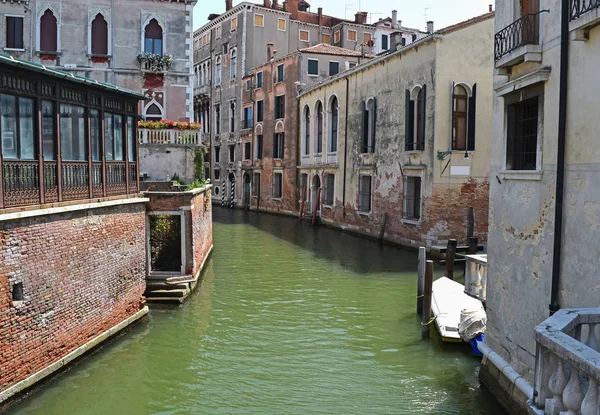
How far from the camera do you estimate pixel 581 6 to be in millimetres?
5406

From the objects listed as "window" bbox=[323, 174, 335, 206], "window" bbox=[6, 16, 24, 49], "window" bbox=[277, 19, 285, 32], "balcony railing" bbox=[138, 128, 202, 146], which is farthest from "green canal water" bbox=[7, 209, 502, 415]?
"window" bbox=[277, 19, 285, 32]

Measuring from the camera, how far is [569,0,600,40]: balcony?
16.8 feet

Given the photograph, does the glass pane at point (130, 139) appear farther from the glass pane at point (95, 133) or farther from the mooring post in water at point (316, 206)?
the mooring post in water at point (316, 206)

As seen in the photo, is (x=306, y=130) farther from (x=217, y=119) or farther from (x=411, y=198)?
(x=411, y=198)

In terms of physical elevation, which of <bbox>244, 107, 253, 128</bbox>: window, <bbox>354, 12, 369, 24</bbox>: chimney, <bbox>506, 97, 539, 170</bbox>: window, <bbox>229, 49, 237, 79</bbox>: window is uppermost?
<bbox>354, 12, 369, 24</bbox>: chimney

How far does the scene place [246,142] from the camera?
35.0 meters

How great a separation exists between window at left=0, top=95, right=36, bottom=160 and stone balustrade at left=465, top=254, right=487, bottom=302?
237 inches

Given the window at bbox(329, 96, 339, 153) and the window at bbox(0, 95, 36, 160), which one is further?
the window at bbox(329, 96, 339, 153)

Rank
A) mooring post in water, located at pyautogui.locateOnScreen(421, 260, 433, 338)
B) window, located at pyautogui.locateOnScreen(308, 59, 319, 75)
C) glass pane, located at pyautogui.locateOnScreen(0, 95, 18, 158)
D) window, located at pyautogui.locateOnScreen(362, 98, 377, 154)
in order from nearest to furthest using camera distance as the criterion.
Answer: glass pane, located at pyautogui.locateOnScreen(0, 95, 18, 158) < mooring post in water, located at pyautogui.locateOnScreen(421, 260, 433, 338) < window, located at pyautogui.locateOnScreen(362, 98, 377, 154) < window, located at pyautogui.locateOnScreen(308, 59, 319, 75)

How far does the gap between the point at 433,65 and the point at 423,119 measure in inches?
64.3

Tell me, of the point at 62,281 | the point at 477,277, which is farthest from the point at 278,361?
the point at 62,281

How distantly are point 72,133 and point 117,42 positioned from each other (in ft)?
31.1

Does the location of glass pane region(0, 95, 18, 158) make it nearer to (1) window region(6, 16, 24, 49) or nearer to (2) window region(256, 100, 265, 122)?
(1) window region(6, 16, 24, 49)

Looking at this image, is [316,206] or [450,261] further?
[316,206]
